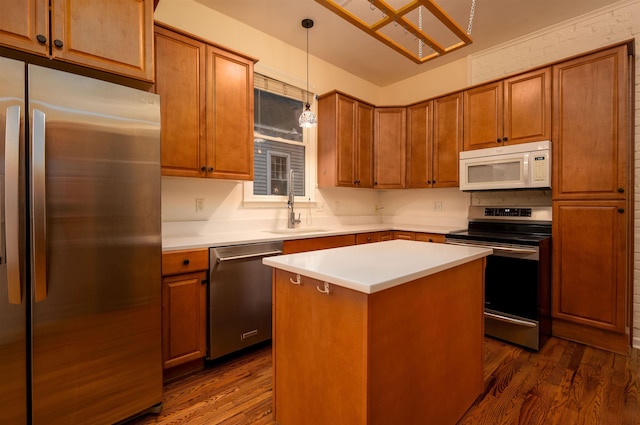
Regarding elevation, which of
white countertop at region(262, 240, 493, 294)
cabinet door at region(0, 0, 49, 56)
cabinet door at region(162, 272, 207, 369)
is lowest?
cabinet door at region(162, 272, 207, 369)

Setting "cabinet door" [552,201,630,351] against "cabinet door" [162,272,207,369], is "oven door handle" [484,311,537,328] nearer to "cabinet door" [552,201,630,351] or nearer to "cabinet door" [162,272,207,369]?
"cabinet door" [552,201,630,351]

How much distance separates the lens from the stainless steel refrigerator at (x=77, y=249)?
4.18 ft

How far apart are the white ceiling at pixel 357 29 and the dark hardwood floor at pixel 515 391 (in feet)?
9.54

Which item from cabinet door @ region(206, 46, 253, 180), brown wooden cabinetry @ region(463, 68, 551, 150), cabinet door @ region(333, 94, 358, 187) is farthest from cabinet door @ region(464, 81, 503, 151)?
cabinet door @ region(206, 46, 253, 180)

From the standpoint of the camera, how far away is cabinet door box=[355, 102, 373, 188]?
11.9 ft

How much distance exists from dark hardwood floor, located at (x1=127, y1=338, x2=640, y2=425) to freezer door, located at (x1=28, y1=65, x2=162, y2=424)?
0.98 feet

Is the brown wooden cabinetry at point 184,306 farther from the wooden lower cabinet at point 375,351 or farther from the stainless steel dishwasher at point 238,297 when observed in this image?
the wooden lower cabinet at point 375,351

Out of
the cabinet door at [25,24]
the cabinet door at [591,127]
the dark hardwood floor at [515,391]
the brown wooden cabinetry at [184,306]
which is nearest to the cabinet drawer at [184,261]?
the brown wooden cabinetry at [184,306]

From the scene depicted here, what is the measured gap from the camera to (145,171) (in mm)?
1591

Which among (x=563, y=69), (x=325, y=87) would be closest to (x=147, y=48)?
Result: (x=325, y=87)

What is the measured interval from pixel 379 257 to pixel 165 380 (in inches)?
64.5

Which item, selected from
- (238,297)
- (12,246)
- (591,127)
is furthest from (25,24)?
(591,127)

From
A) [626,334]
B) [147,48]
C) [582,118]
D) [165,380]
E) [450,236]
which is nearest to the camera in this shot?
[147,48]

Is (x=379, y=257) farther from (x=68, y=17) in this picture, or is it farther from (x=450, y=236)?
(x=68, y=17)
